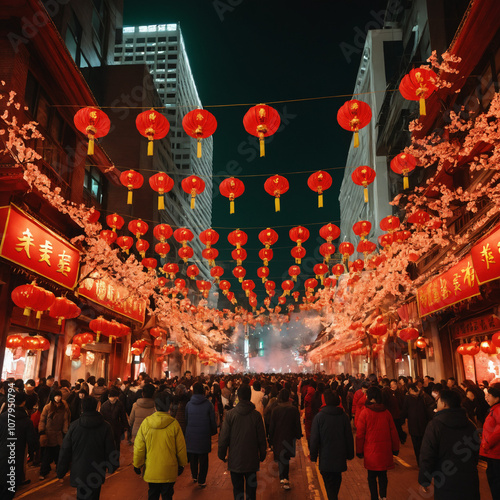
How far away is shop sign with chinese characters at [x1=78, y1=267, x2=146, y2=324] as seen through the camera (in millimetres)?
17047

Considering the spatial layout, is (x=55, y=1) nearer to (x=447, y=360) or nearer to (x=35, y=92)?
(x=35, y=92)

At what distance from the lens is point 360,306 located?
32625 millimetres

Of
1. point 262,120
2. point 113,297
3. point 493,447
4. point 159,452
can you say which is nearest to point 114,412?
point 159,452

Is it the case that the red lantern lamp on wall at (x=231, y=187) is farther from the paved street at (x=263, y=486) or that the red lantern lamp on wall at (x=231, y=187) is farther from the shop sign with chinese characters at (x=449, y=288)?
the paved street at (x=263, y=486)

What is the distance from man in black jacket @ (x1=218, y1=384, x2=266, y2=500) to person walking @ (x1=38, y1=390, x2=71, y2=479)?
4677 millimetres

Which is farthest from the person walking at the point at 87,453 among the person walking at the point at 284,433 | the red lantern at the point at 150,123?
the red lantern at the point at 150,123

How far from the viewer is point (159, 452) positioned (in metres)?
5.60

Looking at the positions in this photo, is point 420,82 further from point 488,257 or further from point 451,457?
point 451,457

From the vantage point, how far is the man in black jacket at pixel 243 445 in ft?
20.0

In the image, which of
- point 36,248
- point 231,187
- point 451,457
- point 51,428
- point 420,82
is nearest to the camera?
point 451,457

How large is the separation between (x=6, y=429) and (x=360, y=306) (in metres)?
28.8

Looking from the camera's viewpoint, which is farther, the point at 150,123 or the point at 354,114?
the point at 150,123

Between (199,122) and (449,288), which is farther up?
(199,122)

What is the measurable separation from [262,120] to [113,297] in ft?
41.5
